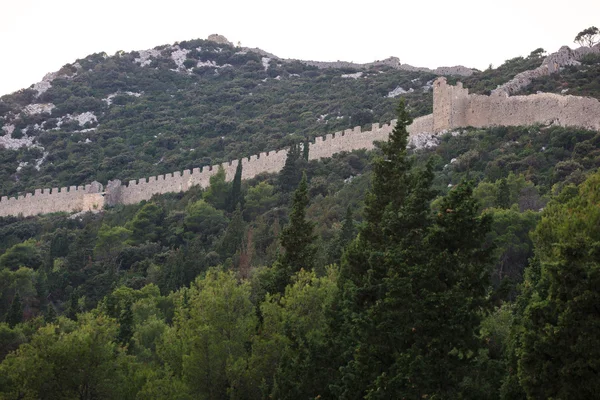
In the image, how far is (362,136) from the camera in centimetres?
5453

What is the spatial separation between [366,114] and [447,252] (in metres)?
46.9

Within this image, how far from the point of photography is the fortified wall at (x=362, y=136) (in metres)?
47.4

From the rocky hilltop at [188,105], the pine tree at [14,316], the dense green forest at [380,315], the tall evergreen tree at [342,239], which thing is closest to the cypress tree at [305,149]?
the rocky hilltop at [188,105]

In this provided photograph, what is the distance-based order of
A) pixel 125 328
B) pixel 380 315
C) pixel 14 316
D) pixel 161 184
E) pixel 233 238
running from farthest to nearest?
pixel 161 184 → pixel 233 238 → pixel 14 316 → pixel 125 328 → pixel 380 315

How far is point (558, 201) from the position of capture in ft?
72.9

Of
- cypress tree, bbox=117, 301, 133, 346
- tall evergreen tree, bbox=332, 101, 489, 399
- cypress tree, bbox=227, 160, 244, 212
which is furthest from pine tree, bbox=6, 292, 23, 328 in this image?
tall evergreen tree, bbox=332, 101, 489, 399

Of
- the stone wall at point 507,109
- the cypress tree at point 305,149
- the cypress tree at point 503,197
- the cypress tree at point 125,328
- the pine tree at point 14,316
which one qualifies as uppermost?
the stone wall at point 507,109

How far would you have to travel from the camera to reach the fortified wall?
47375 millimetres

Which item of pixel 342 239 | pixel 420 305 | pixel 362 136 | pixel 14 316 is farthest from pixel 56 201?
pixel 420 305

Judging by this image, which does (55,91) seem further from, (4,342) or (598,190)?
(598,190)

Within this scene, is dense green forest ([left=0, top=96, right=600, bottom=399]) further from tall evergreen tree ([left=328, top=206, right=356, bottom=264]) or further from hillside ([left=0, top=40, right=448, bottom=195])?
hillside ([left=0, top=40, right=448, bottom=195])

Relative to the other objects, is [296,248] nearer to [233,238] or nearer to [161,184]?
[233,238]

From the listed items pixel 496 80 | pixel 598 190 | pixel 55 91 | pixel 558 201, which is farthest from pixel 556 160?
pixel 55 91

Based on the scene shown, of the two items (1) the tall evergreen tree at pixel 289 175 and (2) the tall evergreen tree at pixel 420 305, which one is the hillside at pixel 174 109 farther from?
(2) the tall evergreen tree at pixel 420 305
